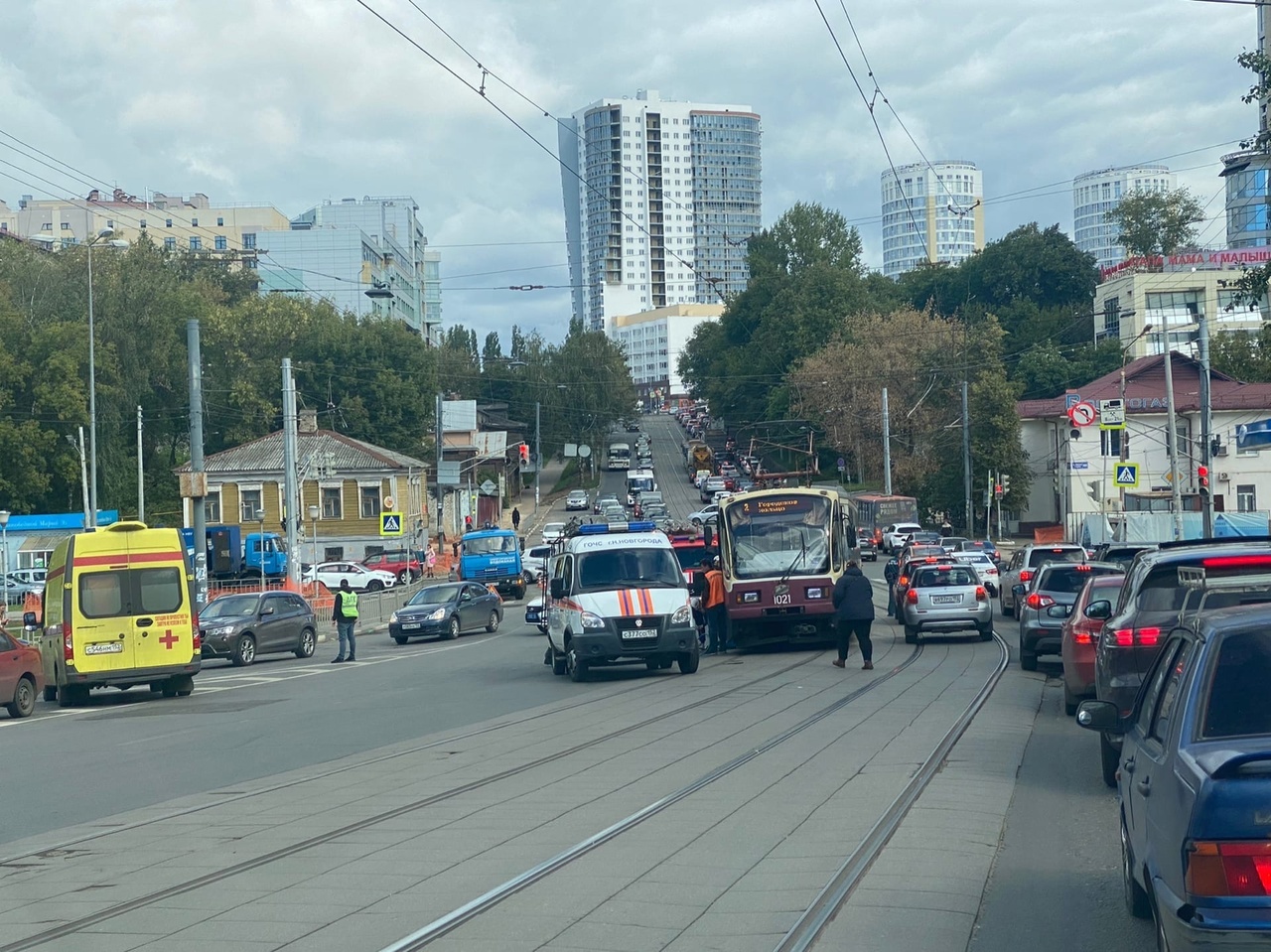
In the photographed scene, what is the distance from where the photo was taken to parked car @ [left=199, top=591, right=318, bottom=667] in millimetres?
30344

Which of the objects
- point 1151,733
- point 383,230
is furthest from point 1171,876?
point 383,230

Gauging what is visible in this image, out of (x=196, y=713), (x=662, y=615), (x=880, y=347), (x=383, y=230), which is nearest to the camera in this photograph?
(x=196, y=713)

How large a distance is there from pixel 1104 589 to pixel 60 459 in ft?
191

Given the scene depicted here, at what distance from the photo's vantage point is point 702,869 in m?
7.96

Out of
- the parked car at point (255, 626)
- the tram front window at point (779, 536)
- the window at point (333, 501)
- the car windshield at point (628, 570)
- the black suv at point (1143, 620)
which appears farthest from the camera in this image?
the window at point (333, 501)

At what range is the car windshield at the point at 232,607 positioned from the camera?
31.2 m

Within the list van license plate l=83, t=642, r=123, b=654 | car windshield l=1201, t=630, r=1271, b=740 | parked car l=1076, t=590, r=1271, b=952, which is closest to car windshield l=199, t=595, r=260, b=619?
van license plate l=83, t=642, r=123, b=654

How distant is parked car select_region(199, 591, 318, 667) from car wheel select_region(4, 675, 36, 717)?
842 cm

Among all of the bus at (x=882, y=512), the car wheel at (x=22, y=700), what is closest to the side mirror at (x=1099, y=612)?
the car wheel at (x=22, y=700)

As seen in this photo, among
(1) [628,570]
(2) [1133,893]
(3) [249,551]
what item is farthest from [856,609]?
(3) [249,551]

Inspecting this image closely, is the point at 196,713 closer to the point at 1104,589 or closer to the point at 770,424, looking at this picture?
the point at 1104,589

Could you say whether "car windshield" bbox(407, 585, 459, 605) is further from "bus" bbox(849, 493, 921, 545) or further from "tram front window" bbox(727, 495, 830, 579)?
"bus" bbox(849, 493, 921, 545)

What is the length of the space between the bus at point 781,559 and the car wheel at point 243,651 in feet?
36.8

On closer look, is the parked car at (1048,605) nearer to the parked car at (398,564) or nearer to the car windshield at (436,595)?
the car windshield at (436,595)
